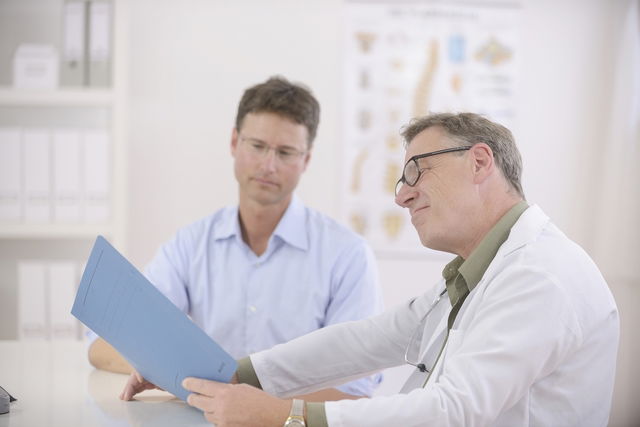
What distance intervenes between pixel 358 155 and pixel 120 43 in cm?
106

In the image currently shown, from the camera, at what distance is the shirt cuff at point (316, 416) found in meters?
1.21

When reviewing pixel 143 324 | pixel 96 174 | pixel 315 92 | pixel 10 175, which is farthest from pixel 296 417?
pixel 315 92

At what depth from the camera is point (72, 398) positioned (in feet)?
5.02

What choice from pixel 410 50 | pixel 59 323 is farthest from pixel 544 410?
pixel 410 50

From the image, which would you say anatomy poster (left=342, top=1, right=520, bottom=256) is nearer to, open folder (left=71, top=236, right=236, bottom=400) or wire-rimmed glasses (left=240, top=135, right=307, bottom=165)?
wire-rimmed glasses (left=240, top=135, right=307, bottom=165)

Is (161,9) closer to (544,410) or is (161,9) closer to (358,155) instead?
(358,155)

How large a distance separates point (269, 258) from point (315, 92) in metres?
1.14

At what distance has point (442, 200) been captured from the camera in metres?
1.43

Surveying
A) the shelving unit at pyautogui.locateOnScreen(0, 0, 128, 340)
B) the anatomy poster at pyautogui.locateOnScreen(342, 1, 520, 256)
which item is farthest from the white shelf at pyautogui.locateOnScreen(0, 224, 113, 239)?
the anatomy poster at pyautogui.locateOnScreen(342, 1, 520, 256)

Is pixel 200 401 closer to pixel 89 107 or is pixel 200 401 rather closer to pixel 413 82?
pixel 89 107

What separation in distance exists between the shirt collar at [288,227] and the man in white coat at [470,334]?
22.3 inches

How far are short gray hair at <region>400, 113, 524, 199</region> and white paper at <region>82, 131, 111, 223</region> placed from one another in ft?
5.11

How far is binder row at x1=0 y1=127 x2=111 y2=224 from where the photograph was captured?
105 inches

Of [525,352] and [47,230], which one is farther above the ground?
Answer: [525,352]
